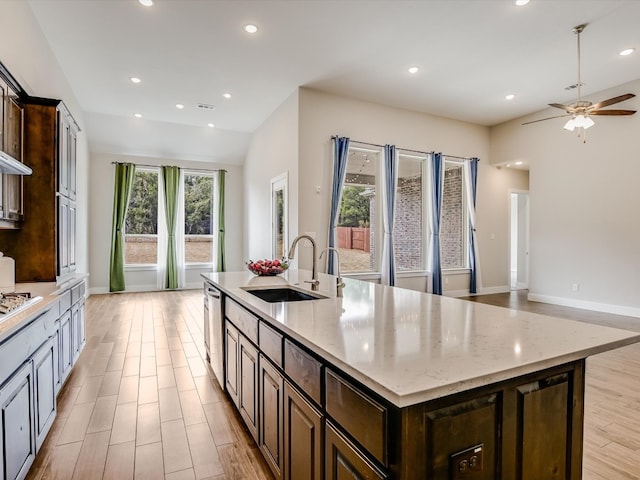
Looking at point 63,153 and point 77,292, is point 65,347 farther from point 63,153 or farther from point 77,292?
point 63,153

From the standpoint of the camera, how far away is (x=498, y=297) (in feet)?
24.2

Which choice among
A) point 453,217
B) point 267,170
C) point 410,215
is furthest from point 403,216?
point 267,170

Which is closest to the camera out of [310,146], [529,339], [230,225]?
[529,339]

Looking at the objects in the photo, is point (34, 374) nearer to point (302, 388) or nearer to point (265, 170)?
point (302, 388)

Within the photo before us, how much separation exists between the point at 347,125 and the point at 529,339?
544cm

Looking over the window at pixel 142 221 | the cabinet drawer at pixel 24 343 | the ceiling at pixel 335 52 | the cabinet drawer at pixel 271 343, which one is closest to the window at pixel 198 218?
the window at pixel 142 221

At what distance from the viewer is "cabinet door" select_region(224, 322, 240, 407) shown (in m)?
2.38

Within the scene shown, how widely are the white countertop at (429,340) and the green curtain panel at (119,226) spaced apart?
7046 millimetres

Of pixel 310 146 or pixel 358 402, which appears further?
pixel 310 146

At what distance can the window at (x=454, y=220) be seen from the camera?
7656 mm

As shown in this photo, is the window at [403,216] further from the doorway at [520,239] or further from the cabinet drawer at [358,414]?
the cabinet drawer at [358,414]

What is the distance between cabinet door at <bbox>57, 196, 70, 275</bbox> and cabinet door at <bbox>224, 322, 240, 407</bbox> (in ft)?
5.62

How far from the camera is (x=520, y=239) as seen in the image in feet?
29.9

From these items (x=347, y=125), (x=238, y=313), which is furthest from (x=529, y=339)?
(x=347, y=125)
